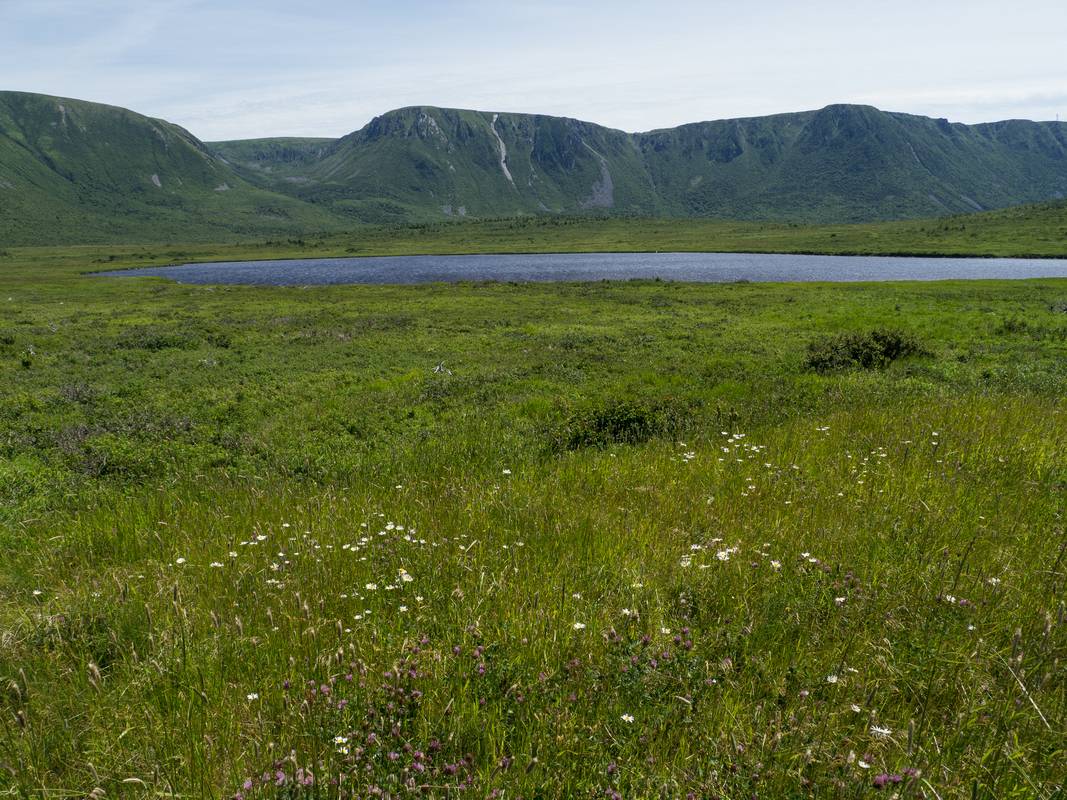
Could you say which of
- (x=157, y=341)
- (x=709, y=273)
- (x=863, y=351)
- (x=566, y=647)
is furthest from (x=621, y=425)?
(x=709, y=273)

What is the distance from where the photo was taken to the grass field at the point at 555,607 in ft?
10.3

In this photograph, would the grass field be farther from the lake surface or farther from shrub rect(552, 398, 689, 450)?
the lake surface

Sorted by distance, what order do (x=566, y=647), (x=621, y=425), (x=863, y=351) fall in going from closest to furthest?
(x=566, y=647)
(x=621, y=425)
(x=863, y=351)

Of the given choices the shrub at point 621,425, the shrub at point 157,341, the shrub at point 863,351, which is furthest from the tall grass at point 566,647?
the shrub at point 157,341

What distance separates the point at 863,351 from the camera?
22859 millimetres

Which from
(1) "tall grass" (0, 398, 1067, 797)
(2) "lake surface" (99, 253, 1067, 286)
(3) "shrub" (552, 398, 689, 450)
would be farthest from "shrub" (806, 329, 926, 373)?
(2) "lake surface" (99, 253, 1067, 286)

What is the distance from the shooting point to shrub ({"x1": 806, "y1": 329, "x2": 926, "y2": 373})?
22344 mm

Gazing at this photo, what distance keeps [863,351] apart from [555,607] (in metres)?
22.8

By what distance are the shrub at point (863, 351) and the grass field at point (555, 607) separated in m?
6.73

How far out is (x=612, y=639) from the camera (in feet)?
13.5

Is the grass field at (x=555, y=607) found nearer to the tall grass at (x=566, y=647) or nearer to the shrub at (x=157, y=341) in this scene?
the tall grass at (x=566, y=647)

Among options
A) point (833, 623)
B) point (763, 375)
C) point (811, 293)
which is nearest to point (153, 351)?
point (763, 375)

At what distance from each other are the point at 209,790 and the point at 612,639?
2.56 meters

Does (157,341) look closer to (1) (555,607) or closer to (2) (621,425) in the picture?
(2) (621,425)
